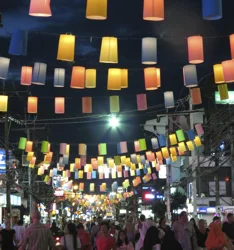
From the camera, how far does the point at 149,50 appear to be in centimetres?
2016

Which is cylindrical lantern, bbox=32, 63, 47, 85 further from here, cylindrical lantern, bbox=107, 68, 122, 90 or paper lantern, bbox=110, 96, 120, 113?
paper lantern, bbox=110, 96, 120, 113

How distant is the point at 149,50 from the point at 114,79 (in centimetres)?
344

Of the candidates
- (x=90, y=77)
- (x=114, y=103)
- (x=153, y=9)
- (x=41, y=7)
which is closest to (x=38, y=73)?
(x=90, y=77)

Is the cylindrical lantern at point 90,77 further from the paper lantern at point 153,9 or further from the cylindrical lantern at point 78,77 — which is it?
the paper lantern at point 153,9

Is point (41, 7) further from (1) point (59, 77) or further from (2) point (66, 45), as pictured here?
(1) point (59, 77)

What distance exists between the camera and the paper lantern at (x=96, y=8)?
14920mm

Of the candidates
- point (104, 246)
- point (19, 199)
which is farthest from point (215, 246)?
point (19, 199)

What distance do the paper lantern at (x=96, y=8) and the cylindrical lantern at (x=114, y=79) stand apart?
8.27 metres

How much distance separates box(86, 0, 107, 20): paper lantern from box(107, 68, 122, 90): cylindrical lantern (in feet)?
27.1

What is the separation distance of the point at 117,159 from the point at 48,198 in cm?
3073

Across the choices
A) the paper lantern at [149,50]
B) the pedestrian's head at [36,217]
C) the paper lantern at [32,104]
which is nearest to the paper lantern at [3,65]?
the paper lantern at [149,50]

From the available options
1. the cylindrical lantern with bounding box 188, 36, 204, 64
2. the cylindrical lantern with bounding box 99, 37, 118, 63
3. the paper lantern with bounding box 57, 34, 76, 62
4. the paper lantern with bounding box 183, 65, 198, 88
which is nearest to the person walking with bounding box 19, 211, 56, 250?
the paper lantern with bounding box 57, 34, 76, 62

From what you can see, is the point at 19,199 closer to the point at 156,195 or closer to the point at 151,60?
the point at 156,195

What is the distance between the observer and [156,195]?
71250 millimetres
